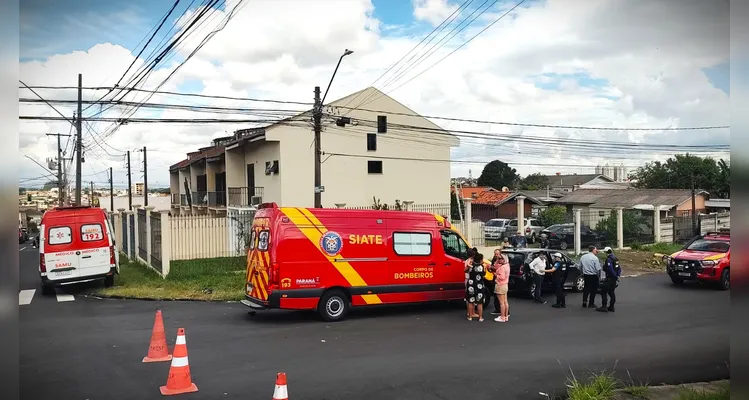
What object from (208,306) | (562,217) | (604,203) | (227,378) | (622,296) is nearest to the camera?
(227,378)

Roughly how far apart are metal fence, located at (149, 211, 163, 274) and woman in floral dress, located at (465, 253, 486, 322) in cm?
1216

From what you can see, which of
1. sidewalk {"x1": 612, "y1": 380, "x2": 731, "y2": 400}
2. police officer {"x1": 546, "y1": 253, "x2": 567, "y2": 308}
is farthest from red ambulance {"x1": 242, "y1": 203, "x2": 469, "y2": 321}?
sidewalk {"x1": 612, "y1": 380, "x2": 731, "y2": 400}

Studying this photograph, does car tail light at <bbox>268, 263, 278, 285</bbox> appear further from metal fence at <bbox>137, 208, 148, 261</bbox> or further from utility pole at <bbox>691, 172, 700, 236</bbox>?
utility pole at <bbox>691, 172, 700, 236</bbox>

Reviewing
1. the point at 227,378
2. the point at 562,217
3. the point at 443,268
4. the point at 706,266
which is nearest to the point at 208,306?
the point at 443,268

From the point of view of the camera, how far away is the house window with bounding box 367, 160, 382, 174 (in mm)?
32906

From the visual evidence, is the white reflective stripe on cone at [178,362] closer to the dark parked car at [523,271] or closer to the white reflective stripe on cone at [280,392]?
the white reflective stripe on cone at [280,392]

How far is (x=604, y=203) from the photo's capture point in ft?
139

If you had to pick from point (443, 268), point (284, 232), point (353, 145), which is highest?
point (353, 145)

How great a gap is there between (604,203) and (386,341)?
122ft

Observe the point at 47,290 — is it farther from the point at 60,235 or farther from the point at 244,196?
the point at 244,196

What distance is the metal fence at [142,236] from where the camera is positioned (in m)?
22.5

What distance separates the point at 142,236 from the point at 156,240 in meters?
3.31

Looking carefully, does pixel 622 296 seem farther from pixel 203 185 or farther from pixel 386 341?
pixel 203 185

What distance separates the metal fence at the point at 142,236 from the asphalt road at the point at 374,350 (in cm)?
882
